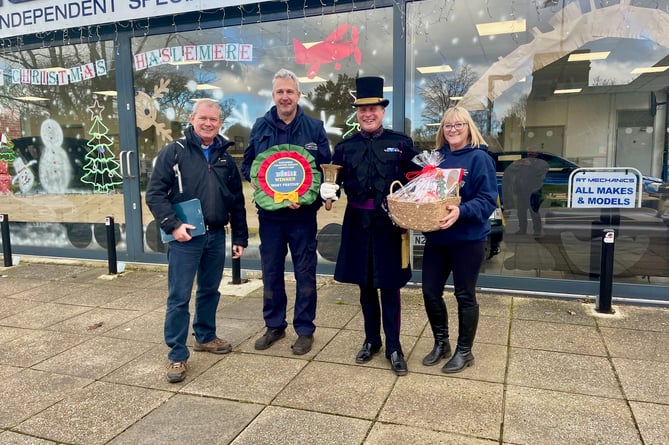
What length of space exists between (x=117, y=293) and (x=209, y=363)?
8.27ft

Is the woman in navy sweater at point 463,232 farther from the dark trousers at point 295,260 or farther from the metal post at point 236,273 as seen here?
the metal post at point 236,273

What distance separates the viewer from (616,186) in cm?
493

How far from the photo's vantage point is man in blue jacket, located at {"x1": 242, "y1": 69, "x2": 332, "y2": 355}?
12.5 feet

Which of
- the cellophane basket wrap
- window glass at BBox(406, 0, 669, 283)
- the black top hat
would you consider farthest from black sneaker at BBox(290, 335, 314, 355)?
window glass at BBox(406, 0, 669, 283)

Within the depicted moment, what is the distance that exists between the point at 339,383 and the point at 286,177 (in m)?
1.51

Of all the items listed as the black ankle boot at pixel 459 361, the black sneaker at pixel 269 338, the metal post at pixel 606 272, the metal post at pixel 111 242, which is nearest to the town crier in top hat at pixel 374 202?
the black ankle boot at pixel 459 361

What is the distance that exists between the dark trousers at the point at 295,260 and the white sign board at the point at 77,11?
3167mm

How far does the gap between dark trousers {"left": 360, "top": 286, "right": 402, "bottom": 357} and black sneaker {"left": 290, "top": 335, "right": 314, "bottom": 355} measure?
52 cm

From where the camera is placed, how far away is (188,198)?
348 centimetres

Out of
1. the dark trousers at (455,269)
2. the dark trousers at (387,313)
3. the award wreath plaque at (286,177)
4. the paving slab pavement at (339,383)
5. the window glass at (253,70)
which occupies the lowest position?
the paving slab pavement at (339,383)

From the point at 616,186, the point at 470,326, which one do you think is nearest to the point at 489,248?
the point at 616,186

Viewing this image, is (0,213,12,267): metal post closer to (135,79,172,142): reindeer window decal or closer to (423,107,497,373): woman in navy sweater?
(135,79,172,142): reindeer window decal

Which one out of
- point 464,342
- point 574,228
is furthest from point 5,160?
point 574,228

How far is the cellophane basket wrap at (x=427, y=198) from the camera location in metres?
2.92
